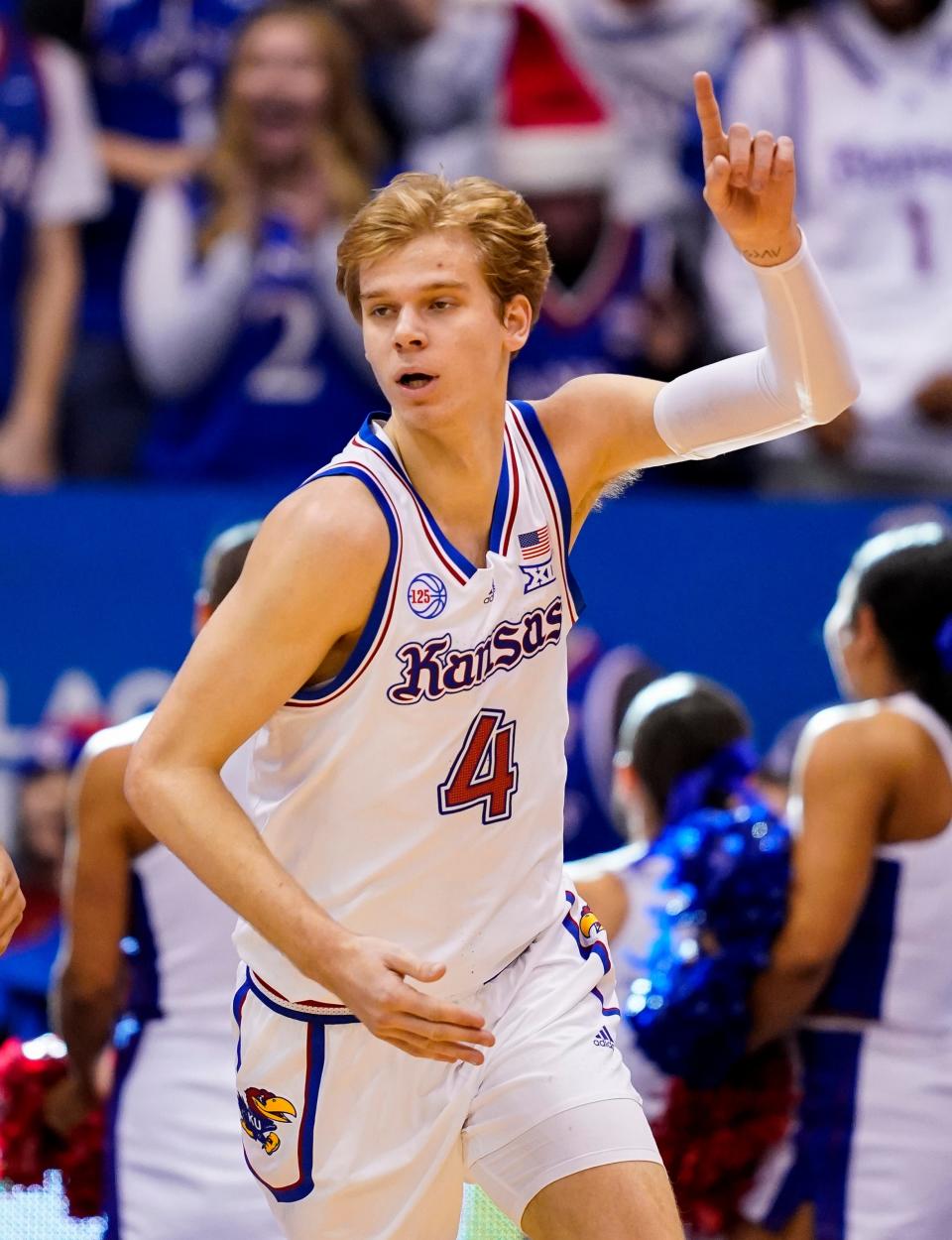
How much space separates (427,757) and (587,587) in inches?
144

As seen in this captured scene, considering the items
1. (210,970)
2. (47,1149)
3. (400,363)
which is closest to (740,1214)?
(210,970)

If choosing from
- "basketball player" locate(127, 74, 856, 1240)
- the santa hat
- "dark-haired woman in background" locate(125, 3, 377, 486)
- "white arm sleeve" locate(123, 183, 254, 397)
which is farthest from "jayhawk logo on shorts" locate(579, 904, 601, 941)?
the santa hat

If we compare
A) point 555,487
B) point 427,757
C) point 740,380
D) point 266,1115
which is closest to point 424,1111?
point 266,1115

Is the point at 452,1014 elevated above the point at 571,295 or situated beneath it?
situated beneath

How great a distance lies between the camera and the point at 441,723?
261cm

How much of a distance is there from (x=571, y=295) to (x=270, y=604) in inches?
181

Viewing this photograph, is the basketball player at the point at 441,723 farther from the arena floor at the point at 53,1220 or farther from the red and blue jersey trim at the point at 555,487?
the arena floor at the point at 53,1220

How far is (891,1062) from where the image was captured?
11.6 ft

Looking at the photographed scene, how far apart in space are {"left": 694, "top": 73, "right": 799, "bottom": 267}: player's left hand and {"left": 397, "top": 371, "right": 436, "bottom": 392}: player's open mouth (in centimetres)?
44

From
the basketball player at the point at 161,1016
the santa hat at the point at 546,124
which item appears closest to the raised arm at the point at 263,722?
the basketball player at the point at 161,1016

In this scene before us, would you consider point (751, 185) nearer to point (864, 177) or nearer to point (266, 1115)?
point (266, 1115)

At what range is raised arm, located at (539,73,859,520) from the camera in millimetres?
2564

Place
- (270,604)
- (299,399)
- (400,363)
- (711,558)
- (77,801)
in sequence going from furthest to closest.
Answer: (299,399), (711,558), (77,801), (400,363), (270,604)

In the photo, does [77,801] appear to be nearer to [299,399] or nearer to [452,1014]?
[452,1014]
